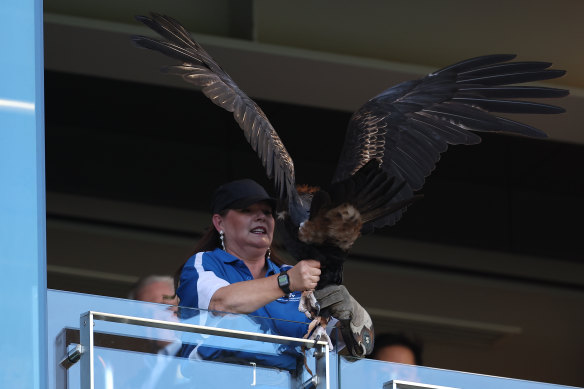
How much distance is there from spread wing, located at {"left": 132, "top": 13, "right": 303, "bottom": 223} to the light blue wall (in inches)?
23.7

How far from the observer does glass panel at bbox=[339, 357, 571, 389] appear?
3207mm

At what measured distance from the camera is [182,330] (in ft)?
10.0

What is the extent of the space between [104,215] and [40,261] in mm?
6841

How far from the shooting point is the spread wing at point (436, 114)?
425 cm

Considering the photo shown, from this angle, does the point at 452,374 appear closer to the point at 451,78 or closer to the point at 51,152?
the point at 451,78

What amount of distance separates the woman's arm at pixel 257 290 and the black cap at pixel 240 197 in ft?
1.66

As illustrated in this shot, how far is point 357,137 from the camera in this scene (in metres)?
4.21

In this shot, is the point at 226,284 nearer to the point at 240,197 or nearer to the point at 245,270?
the point at 245,270

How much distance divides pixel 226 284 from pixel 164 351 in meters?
0.60

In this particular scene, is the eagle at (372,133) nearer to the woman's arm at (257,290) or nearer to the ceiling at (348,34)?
the woman's arm at (257,290)

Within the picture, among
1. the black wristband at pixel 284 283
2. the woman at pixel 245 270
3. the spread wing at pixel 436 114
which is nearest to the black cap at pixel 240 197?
the woman at pixel 245 270

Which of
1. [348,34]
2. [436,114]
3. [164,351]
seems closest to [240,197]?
[436,114]

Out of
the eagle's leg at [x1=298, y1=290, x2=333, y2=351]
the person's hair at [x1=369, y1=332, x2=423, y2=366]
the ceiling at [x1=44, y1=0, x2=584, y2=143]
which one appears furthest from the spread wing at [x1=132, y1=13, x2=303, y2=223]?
the ceiling at [x1=44, y1=0, x2=584, y2=143]

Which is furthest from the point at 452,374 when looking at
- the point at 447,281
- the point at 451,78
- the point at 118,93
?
the point at 447,281
